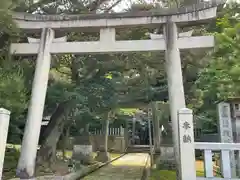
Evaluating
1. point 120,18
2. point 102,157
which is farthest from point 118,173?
point 120,18

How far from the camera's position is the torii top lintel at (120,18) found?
8.44 m

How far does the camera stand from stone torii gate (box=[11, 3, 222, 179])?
318 inches

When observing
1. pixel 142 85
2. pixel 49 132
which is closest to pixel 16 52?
pixel 49 132

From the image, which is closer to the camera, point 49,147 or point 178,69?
point 178,69

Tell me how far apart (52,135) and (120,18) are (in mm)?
5098

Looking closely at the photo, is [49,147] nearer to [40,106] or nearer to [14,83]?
[40,106]

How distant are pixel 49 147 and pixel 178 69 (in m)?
5.59

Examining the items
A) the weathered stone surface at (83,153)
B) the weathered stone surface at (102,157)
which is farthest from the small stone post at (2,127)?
the weathered stone surface at (102,157)

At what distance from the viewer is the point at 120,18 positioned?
880 cm

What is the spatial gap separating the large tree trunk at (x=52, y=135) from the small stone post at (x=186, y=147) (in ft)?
17.3

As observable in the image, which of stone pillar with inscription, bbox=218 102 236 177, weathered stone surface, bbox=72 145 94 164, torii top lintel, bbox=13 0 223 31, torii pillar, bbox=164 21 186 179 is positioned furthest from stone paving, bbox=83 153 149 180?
torii top lintel, bbox=13 0 223 31

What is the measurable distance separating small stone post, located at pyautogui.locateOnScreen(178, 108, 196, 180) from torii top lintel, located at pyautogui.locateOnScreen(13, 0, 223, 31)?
386cm

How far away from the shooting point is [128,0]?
1091 centimetres

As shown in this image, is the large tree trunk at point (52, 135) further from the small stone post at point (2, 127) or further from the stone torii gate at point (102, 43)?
the small stone post at point (2, 127)
